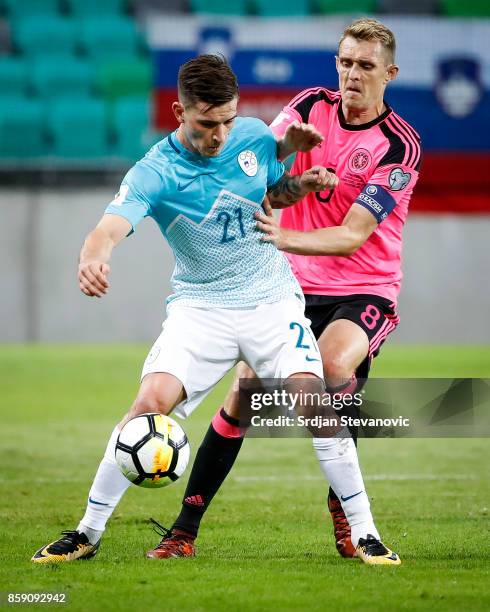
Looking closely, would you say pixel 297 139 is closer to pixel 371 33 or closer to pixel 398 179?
pixel 398 179

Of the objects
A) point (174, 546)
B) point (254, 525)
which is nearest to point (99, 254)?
point (174, 546)

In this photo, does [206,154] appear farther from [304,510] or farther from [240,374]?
[304,510]

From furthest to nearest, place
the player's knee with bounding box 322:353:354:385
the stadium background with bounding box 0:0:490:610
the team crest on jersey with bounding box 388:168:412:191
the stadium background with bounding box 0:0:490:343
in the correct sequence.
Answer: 1. the stadium background with bounding box 0:0:490:343
2. the stadium background with bounding box 0:0:490:610
3. the team crest on jersey with bounding box 388:168:412:191
4. the player's knee with bounding box 322:353:354:385

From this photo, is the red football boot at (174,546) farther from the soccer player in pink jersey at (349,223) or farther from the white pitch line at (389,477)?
the white pitch line at (389,477)

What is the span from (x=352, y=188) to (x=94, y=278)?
6.82 ft

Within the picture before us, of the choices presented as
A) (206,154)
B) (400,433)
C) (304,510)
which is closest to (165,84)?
(400,433)

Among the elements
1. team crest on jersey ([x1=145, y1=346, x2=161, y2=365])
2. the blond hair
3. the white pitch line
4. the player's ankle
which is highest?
the blond hair

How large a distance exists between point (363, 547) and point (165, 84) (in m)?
12.7

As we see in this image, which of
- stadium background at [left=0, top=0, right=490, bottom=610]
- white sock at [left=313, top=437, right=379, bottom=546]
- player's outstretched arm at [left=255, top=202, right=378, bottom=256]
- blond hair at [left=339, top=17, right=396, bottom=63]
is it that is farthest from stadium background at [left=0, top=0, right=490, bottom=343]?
white sock at [left=313, top=437, right=379, bottom=546]

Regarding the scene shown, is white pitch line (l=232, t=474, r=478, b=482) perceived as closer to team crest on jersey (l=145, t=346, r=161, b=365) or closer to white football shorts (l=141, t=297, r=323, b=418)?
white football shorts (l=141, t=297, r=323, b=418)

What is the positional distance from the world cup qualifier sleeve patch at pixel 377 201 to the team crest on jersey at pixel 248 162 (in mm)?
683

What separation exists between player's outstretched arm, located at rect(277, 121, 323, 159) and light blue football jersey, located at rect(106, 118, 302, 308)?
0.20 ft

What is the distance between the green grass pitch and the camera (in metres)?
4.77

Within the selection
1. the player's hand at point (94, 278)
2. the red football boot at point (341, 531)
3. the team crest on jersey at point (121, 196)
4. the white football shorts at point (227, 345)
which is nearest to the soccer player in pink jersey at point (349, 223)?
the red football boot at point (341, 531)
